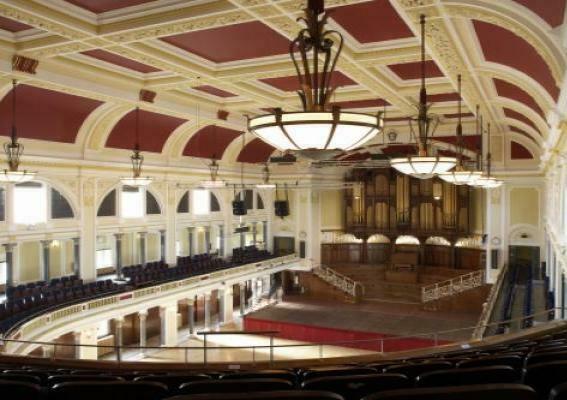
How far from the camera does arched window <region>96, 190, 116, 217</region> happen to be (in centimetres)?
1925

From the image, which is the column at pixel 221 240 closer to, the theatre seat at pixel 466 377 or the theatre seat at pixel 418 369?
the theatre seat at pixel 418 369

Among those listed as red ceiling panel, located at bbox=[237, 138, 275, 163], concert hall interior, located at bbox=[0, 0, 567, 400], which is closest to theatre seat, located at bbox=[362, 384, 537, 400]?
concert hall interior, located at bbox=[0, 0, 567, 400]

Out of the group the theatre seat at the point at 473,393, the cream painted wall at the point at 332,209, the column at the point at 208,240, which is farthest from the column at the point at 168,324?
the theatre seat at the point at 473,393

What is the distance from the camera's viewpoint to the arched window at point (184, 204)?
23848mm

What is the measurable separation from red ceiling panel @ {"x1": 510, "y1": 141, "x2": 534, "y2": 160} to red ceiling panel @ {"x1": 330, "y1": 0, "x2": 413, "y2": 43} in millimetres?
13685

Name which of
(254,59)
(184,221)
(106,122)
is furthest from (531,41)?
(184,221)

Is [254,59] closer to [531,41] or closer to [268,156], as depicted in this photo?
[531,41]

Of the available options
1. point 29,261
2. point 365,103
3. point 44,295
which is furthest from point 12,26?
point 29,261

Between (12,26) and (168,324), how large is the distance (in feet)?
45.9

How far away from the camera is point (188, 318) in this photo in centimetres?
2400

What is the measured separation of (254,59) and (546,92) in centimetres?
602

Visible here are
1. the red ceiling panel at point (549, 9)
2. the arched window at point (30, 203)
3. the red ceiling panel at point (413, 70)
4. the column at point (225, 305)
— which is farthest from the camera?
the column at point (225, 305)

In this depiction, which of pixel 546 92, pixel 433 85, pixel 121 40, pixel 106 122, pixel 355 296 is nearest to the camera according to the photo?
pixel 121 40

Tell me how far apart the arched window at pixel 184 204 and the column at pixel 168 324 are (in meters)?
5.32
